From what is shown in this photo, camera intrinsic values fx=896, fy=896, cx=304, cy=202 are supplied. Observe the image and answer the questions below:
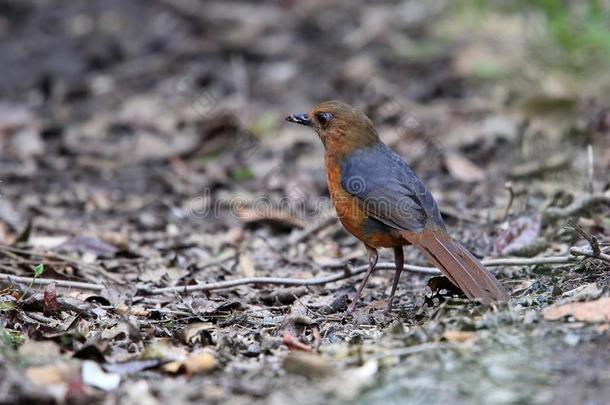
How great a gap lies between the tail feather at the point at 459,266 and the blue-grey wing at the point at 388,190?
4.4 inches

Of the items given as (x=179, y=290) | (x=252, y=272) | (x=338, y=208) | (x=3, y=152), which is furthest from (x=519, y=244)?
(x=3, y=152)

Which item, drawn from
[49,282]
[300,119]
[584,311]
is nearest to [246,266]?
[300,119]

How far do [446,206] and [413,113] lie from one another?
2293 mm

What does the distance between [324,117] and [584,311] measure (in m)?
2.43

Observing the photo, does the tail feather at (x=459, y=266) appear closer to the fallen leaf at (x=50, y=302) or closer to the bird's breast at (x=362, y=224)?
the bird's breast at (x=362, y=224)

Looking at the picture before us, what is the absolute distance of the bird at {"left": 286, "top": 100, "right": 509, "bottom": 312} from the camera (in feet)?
14.7

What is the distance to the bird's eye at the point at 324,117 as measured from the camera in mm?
5668

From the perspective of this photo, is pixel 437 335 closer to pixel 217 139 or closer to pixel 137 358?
pixel 137 358

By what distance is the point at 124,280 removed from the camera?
523cm

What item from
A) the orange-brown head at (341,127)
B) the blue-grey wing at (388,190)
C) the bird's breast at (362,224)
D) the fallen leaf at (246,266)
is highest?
the orange-brown head at (341,127)

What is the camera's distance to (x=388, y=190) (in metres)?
5.10

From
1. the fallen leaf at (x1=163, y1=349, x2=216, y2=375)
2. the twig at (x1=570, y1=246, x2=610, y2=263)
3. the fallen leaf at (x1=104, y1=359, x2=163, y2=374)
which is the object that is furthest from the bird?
the fallen leaf at (x1=104, y1=359, x2=163, y2=374)

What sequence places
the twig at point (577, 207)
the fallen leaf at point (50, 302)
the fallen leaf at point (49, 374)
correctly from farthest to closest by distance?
1. the twig at point (577, 207)
2. the fallen leaf at point (50, 302)
3. the fallen leaf at point (49, 374)

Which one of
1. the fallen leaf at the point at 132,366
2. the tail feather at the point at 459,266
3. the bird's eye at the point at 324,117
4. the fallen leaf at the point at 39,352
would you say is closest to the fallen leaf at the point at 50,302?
the fallen leaf at the point at 39,352
